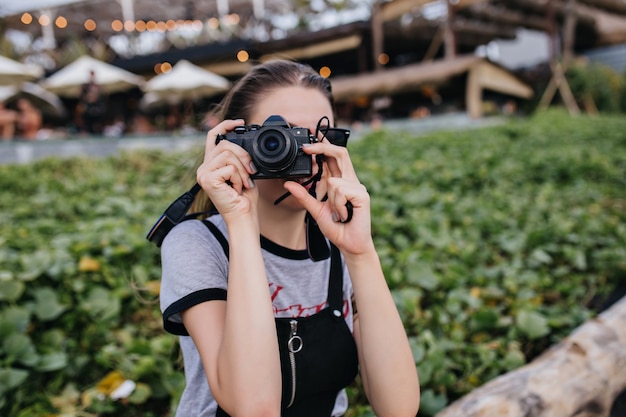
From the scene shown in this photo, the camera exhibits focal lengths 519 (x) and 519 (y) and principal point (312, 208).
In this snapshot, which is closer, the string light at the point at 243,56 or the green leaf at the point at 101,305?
the green leaf at the point at 101,305

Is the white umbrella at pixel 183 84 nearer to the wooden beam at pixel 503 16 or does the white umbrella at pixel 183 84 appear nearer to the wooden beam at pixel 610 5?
the wooden beam at pixel 503 16

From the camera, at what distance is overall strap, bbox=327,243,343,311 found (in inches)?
51.3

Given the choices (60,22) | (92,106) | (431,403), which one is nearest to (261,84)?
(431,403)

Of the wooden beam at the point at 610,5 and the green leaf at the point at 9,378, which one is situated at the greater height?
the wooden beam at the point at 610,5

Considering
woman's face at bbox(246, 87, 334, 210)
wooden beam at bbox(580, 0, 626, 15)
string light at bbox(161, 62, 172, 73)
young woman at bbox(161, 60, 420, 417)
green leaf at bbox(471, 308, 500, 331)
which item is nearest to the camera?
young woman at bbox(161, 60, 420, 417)

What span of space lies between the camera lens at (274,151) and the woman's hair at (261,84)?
227mm

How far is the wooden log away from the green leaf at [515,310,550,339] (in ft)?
0.56

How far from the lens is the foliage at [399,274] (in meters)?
1.86

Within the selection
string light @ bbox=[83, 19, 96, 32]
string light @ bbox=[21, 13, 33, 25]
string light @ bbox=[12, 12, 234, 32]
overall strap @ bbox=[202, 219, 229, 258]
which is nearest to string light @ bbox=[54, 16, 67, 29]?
string light @ bbox=[12, 12, 234, 32]

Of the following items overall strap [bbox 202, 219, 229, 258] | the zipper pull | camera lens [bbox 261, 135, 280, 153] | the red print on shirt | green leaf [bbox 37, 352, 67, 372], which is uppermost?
camera lens [bbox 261, 135, 280, 153]

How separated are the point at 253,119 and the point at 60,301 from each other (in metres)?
1.42

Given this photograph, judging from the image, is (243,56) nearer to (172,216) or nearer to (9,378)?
(9,378)

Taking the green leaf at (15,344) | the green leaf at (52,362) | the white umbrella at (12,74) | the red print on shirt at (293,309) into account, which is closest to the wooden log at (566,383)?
the red print on shirt at (293,309)

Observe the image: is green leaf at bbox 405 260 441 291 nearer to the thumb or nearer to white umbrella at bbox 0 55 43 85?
the thumb
